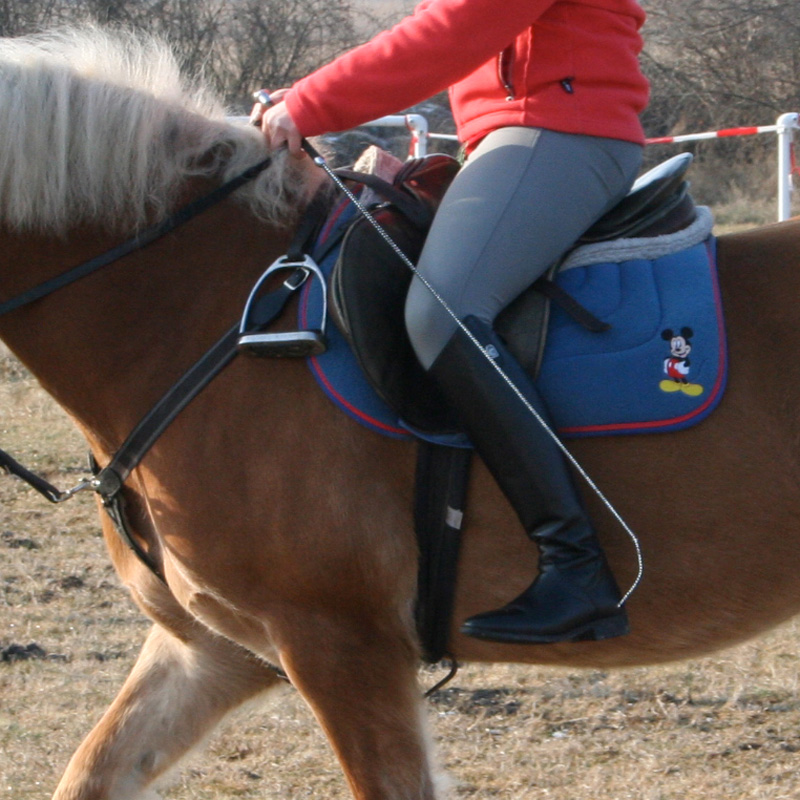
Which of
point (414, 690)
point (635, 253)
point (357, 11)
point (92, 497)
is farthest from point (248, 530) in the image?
A: point (357, 11)

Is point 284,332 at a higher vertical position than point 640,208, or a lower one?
lower

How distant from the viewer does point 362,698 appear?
2283 millimetres

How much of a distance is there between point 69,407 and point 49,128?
582 mm

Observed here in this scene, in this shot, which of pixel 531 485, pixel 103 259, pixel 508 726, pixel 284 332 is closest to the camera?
pixel 531 485

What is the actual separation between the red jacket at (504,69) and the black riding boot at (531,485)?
1.53ft

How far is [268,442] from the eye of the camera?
2.21 m

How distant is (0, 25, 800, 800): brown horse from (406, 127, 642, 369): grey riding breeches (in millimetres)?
291

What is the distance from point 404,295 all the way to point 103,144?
27.3 inches

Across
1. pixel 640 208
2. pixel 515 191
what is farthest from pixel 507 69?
pixel 640 208

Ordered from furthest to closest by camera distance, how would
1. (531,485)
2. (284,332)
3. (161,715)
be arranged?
(161,715)
(284,332)
(531,485)

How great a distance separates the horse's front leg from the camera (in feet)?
7.44

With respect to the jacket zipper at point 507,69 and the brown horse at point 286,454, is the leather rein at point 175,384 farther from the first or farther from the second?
the jacket zipper at point 507,69

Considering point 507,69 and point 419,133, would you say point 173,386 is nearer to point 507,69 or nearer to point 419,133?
point 507,69

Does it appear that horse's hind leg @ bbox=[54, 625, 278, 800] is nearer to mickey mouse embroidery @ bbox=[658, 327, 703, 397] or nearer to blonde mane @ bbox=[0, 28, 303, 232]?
blonde mane @ bbox=[0, 28, 303, 232]
